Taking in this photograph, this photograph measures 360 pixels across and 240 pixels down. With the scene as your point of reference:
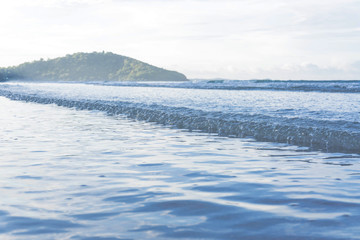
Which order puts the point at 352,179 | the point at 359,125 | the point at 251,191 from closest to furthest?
the point at 251,191
the point at 352,179
the point at 359,125

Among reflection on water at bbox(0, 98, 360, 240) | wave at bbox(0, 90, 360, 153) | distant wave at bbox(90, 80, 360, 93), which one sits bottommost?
reflection on water at bbox(0, 98, 360, 240)

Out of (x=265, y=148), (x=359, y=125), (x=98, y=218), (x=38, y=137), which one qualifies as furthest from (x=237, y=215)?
(x=359, y=125)

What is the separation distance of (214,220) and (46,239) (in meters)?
1.97

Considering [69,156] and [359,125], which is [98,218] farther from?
[359,125]

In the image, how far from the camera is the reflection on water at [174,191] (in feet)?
15.3

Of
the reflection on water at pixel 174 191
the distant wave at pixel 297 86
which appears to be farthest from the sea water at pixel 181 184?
the distant wave at pixel 297 86

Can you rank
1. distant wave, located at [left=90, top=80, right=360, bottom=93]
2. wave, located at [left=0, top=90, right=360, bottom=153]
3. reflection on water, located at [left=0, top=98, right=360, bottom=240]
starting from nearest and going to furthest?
reflection on water, located at [left=0, top=98, right=360, bottom=240], wave, located at [left=0, top=90, right=360, bottom=153], distant wave, located at [left=90, top=80, right=360, bottom=93]

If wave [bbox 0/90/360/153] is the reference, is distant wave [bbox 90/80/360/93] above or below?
above

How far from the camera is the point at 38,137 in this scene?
12.6 meters

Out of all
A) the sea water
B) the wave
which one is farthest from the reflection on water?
the wave

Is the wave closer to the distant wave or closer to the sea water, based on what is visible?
the sea water

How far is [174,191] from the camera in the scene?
6.41 m

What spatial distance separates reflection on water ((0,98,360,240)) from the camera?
466cm

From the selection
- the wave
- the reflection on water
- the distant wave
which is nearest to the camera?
the reflection on water
